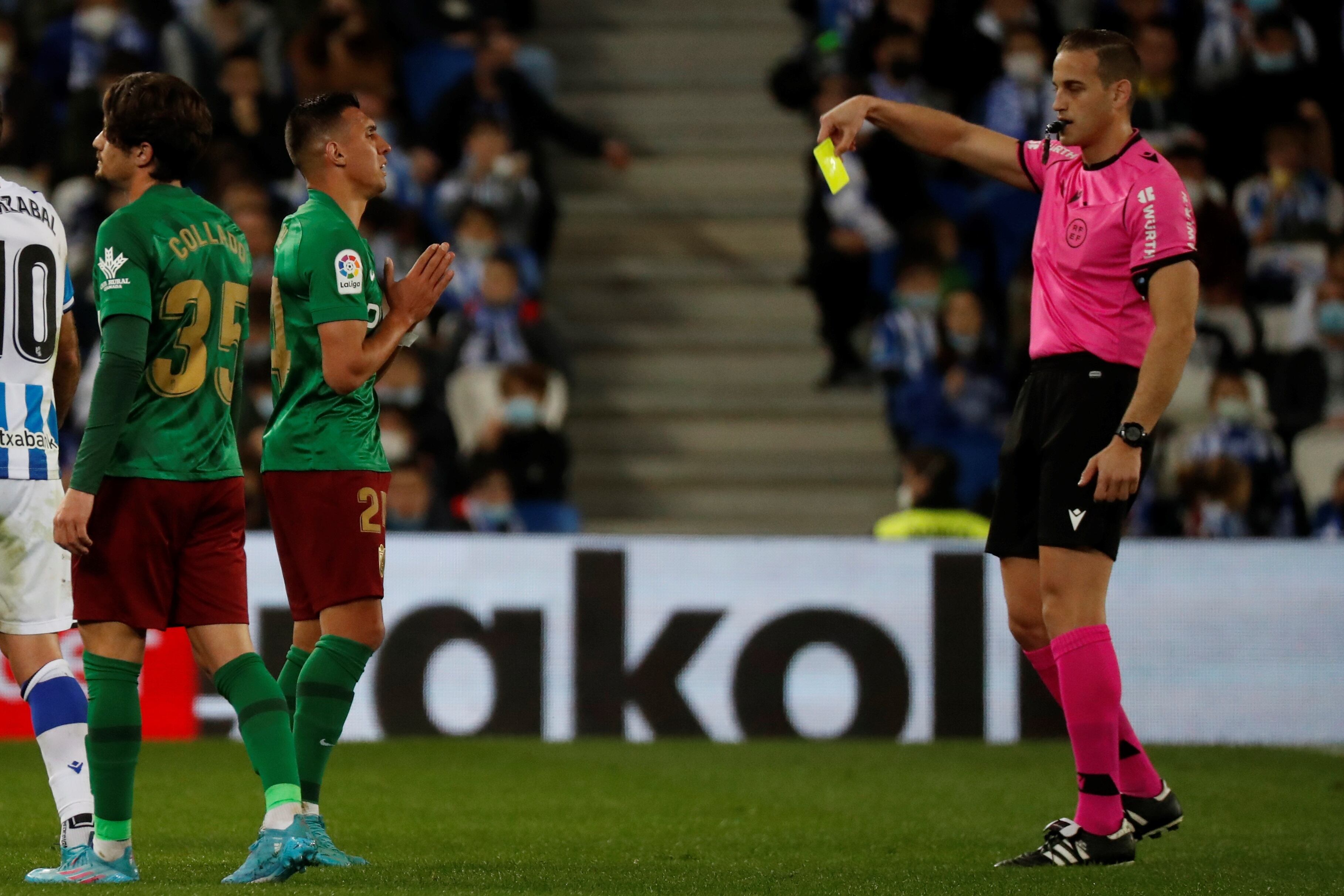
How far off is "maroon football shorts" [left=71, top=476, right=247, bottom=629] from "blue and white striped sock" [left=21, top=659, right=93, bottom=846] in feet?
0.74

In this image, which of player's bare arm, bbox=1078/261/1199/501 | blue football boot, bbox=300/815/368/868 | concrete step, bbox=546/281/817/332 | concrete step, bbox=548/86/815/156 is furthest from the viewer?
concrete step, bbox=548/86/815/156

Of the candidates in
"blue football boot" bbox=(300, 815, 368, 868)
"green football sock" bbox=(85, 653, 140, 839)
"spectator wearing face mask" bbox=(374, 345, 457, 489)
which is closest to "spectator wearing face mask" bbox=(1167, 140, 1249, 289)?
"spectator wearing face mask" bbox=(374, 345, 457, 489)

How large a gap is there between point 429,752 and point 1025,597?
3753 mm

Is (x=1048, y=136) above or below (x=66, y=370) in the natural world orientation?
above

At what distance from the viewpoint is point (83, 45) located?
1288 centimetres

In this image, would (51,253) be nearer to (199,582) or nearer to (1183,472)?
(199,582)

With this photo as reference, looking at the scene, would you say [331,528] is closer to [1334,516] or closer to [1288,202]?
Answer: [1334,516]

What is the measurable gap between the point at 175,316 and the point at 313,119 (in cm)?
71

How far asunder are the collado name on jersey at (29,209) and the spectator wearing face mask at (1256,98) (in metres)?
9.90

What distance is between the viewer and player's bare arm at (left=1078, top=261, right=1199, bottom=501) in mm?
5242

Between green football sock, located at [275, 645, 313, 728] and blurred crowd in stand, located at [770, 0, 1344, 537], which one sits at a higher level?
blurred crowd in stand, located at [770, 0, 1344, 537]

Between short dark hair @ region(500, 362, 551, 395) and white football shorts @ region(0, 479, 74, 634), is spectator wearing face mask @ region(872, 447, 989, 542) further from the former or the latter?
white football shorts @ region(0, 479, 74, 634)

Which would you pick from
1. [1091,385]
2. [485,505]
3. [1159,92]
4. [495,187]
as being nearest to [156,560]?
[1091,385]

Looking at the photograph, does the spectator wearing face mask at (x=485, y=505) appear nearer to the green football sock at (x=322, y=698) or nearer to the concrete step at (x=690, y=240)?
the concrete step at (x=690, y=240)
